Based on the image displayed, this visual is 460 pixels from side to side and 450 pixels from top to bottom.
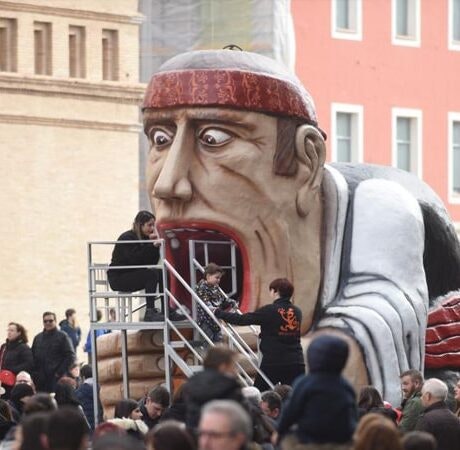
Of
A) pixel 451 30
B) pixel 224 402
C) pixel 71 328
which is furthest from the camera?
pixel 451 30

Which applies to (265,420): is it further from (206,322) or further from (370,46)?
(370,46)

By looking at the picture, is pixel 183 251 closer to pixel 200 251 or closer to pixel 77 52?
pixel 200 251

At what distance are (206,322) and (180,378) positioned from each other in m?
1.37

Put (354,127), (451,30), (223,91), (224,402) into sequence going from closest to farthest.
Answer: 1. (224,402)
2. (223,91)
3. (354,127)
4. (451,30)

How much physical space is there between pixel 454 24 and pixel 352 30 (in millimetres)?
4626

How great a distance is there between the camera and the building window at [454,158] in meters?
76.4

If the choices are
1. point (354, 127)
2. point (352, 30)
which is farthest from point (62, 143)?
point (352, 30)

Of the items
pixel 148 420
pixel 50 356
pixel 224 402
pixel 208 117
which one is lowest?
pixel 50 356

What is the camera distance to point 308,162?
31.3 m

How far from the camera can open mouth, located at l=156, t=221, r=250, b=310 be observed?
101 ft

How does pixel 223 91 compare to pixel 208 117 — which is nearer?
pixel 208 117

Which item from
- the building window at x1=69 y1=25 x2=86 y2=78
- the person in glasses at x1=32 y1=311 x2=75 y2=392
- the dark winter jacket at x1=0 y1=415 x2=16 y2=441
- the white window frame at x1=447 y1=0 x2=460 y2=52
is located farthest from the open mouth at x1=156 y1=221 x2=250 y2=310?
the white window frame at x1=447 y1=0 x2=460 y2=52

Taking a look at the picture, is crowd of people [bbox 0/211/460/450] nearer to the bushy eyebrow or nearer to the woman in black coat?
the woman in black coat

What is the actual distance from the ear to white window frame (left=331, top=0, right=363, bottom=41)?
42.4 m
